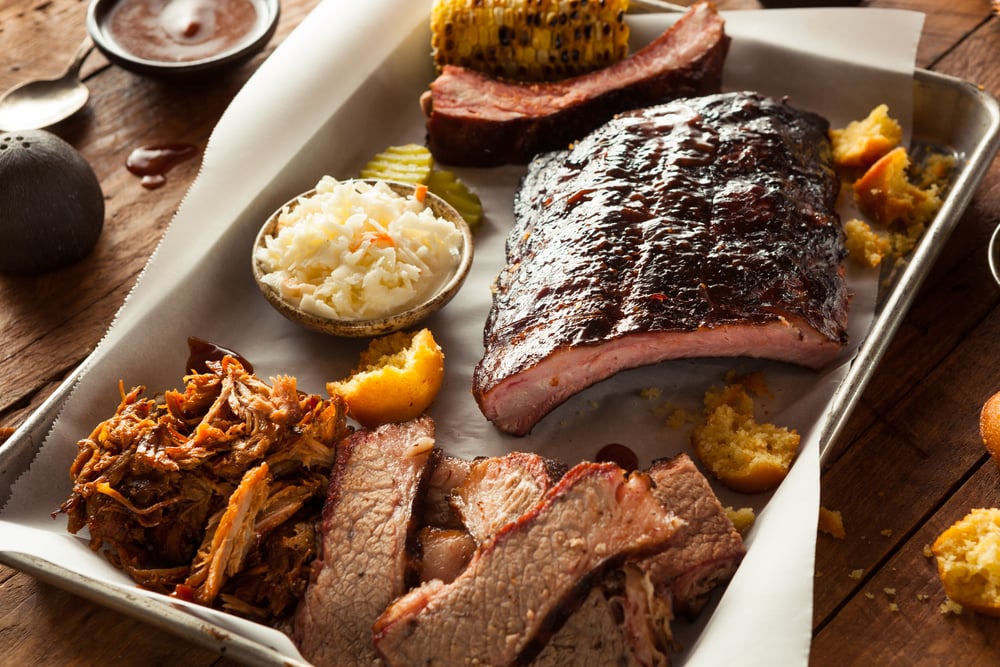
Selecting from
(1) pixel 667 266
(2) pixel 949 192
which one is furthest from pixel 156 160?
(2) pixel 949 192

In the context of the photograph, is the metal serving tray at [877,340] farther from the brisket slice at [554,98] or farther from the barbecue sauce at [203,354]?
the brisket slice at [554,98]

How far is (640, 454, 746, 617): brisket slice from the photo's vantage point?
114 inches

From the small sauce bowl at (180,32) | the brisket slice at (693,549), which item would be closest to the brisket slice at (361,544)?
the brisket slice at (693,549)

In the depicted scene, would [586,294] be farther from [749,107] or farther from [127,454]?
[127,454]

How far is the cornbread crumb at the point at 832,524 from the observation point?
3246mm

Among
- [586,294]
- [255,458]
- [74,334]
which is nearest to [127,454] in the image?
[255,458]

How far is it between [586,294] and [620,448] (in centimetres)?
56

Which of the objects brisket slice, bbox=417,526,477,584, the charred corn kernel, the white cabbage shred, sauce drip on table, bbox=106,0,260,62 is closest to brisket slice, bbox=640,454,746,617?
brisket slice, bbox=417,526,477,584

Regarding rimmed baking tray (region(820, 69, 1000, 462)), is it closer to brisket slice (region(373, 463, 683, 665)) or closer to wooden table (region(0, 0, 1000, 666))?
wooden table (region(0, 0, 1000, 666))

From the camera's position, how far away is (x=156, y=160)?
16.0 ft

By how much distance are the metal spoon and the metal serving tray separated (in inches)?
77.6

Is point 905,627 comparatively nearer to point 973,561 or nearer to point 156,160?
point 973,561

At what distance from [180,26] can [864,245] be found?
3.49 m

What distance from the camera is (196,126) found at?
16.6ft
